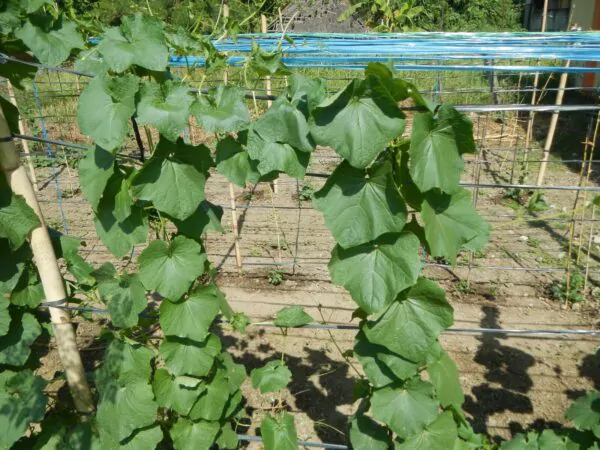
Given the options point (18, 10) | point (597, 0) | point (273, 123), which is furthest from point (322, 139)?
point (597, 0)

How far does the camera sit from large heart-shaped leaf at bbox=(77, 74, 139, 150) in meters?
1.41

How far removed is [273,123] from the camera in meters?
1.41

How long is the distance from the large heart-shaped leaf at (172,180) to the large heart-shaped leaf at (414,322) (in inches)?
25.9

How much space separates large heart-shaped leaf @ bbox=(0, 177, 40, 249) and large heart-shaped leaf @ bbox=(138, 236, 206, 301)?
48 cm

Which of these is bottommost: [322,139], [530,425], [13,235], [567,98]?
[530,425]

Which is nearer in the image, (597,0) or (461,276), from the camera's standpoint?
(461,276)

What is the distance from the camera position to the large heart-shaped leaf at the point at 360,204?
1412mm

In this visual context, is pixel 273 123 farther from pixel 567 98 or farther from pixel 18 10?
pixel 567 98

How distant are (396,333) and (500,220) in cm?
447

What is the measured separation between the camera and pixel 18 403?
6.47ft

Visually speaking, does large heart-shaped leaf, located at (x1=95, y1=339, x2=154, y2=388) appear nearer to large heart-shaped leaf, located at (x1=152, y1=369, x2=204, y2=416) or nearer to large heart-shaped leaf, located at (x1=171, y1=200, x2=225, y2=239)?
large heart-shaped leaf, located at (x1=152, y1=369, x2=204, y2=416)

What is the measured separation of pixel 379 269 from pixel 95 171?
89 centimetres

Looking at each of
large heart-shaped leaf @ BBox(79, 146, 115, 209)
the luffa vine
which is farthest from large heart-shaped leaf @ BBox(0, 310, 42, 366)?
large heart-shaped leaf @ BBox(79, 146, 115, 209)

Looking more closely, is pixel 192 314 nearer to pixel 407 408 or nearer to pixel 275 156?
pixel 275 156
